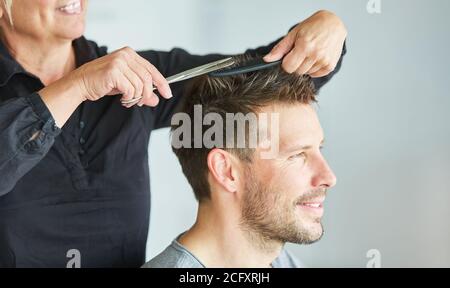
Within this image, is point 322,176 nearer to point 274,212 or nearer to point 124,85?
point 274,212

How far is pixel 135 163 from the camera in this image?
142 centimetres

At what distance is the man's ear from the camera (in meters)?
1.32

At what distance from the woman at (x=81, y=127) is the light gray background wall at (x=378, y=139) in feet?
1.68

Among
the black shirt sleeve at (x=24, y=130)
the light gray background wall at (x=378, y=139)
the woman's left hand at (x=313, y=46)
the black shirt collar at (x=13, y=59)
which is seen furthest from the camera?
the light gray background wall at (x=378, y=139)

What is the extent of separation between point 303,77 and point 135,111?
411 millimetres

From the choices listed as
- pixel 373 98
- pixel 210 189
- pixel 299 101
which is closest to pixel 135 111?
pixel 210 189

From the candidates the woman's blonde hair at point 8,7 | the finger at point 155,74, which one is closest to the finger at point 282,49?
the finger at point 155,74

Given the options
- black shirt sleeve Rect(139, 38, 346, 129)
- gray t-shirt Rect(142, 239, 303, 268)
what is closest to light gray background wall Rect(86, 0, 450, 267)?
black shirt sleeve Rect(139, 38, 346, 129)

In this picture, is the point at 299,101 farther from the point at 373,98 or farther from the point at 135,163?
the point at 373,98

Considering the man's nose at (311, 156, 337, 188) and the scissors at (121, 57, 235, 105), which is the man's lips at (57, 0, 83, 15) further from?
the man's nose at (311, 156, 337, 188)

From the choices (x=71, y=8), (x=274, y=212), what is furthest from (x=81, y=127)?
(x=274, y=212)

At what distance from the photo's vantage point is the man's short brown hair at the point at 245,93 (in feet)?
4.24

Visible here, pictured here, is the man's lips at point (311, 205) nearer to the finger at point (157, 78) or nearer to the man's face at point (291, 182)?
the man's face at point (291, 182)

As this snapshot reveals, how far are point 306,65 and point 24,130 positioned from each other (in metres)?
0.56
